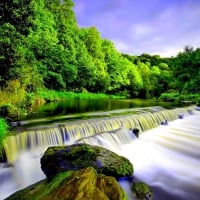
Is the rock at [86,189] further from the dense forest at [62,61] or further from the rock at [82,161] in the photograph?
the dense forest at [62,61]

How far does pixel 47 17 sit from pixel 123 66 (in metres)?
19.6

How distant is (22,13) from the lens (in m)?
11.4

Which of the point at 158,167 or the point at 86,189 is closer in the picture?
the point at 86,189

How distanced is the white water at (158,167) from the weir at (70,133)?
0.29 meters

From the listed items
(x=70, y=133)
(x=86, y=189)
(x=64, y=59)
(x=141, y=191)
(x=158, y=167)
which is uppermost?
(x=64, y=59)

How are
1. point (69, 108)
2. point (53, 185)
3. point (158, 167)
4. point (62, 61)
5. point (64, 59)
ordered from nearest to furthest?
point (53, 185) → point (158, 167) → point (69, 108) → point (62, 61) → point (64, 59)

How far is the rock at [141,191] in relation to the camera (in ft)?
17.1

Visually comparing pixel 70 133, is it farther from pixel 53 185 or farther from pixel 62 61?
pixel 62 61

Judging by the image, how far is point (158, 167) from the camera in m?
7.63

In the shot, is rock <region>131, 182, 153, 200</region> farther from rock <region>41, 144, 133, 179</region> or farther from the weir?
the weir

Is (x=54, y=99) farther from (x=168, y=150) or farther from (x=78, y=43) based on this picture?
(x=168, y=150)

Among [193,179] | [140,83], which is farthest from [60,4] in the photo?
[193,179]

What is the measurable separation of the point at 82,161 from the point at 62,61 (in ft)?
71.4

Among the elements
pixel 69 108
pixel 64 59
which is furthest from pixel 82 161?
pixel 64 59
